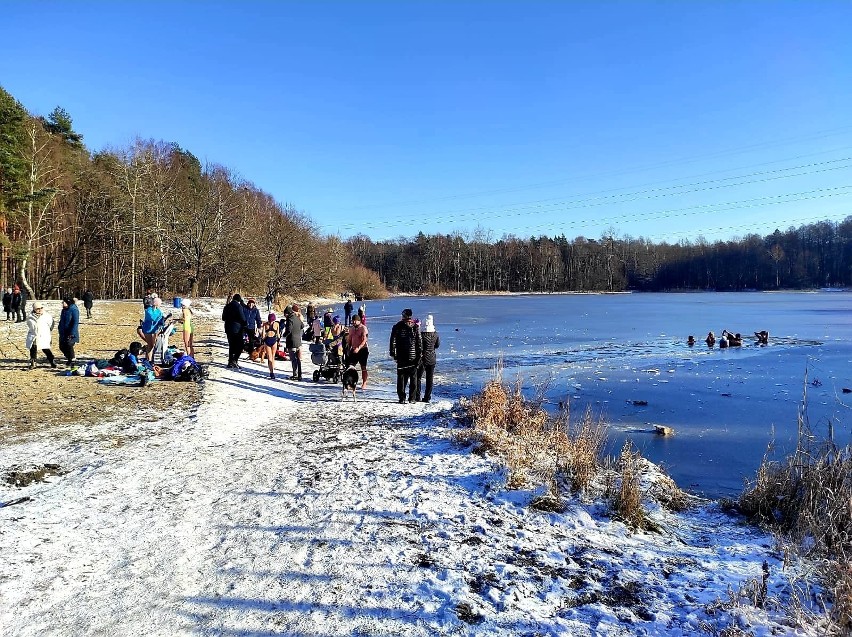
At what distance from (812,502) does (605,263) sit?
13190 cm

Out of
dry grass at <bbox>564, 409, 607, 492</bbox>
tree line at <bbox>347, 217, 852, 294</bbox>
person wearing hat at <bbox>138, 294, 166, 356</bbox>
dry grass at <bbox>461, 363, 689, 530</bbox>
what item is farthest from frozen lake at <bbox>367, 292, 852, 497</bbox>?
tree line at <bbox>347, 217, 852, 294</bbox>

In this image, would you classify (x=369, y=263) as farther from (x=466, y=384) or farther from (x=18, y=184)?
(x=466, y=384)

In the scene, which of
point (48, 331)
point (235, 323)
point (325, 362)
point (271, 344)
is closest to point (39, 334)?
point (48, 331)

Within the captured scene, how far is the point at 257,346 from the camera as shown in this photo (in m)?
14.8


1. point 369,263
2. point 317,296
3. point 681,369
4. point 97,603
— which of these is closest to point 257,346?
point 97,603

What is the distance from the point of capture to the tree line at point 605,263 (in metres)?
115

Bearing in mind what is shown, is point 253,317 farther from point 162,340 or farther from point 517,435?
point 517,435

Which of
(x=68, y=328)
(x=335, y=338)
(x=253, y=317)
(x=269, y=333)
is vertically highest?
(x=253, y=317)

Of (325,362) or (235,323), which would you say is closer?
(235,323)

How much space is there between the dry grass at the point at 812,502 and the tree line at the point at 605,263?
348ft

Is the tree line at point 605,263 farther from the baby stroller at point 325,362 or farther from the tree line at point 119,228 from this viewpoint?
the baby stroller at point 325,362

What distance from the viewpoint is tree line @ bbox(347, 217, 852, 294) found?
379 ft

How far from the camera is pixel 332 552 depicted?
4125 mm

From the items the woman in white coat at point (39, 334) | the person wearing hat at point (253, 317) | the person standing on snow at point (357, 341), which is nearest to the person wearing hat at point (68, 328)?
the woman in white coat at point (39, 334)
